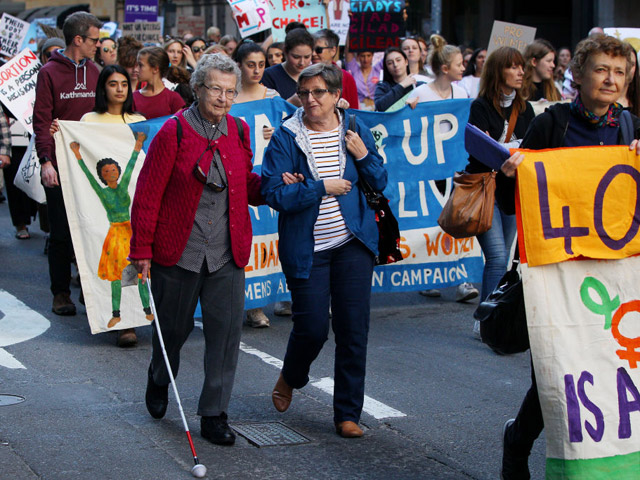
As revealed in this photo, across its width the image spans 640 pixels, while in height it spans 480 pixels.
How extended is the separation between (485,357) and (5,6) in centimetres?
4862

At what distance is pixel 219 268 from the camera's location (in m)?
5.45

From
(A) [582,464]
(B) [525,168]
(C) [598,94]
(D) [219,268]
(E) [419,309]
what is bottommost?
(E) [419,309]

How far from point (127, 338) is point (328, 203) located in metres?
2.61

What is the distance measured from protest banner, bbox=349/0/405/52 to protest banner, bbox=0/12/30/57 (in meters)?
5.96

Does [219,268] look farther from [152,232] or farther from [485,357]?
[485,357]

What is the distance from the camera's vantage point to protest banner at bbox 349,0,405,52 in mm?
13000

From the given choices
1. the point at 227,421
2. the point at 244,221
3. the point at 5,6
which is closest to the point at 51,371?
the point at 227,421

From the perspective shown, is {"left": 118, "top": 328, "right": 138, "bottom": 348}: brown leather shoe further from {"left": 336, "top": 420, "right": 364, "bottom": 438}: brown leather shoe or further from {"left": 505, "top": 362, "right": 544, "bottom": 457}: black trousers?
{"left": 505, "top": 362, "right": 544, "bottom": 457}: black trousers

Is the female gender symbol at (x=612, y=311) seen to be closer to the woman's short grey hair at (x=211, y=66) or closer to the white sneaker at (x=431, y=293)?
the woman's short grey hair at (x=211, y=66)

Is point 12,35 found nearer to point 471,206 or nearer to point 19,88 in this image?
point 19,88

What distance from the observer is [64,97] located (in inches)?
332

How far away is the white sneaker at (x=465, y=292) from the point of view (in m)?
9.21

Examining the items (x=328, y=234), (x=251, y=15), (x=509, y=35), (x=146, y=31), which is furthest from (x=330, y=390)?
(x=146, y=31)

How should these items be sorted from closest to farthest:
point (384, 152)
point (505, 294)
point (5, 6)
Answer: point (505, 294) → point (384, 152) → point (5, 6)
